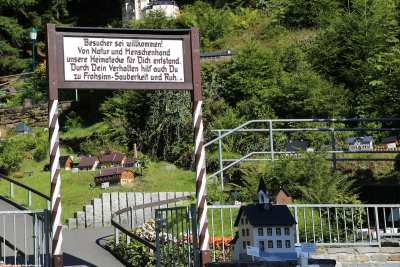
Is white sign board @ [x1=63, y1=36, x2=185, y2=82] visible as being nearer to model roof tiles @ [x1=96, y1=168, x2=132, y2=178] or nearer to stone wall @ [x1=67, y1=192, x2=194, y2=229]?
stone wall @ [x1=67, y1=192, x2=194, y2=229]

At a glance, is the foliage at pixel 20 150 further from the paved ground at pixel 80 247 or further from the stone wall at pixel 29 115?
the paved ground at pixel 80 247

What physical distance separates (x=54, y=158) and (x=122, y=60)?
187cm

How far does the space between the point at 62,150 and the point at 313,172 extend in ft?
39.8

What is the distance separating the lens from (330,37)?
2423 centimetres

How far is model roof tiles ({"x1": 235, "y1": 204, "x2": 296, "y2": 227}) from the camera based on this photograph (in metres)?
9.09

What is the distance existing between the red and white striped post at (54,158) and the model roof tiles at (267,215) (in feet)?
9.28

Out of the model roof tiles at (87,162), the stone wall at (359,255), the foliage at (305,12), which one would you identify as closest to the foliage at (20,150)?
the model roof tiles at (87,162)

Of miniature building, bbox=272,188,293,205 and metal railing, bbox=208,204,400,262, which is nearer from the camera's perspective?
metal railing, bbox=208,204,400,262

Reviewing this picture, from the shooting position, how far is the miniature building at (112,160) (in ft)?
68.4

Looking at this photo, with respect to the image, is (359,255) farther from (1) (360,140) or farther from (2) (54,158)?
(1) (360,140)

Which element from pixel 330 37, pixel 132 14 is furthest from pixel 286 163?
pixel 132 14

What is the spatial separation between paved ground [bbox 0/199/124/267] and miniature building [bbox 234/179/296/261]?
12.4 feet

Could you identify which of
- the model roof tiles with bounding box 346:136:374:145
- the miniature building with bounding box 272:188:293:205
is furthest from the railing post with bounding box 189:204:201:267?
the model roof tiles with bounding box 346:136:374:145

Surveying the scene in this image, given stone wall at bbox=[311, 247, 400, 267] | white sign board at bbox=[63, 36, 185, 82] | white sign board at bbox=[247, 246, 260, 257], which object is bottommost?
stone wall at bbox=[311, 247, 400, 267]
